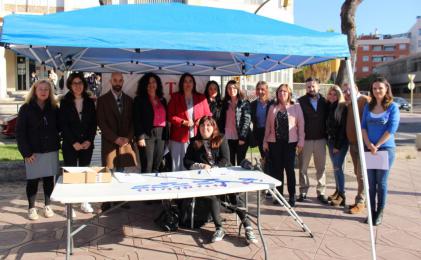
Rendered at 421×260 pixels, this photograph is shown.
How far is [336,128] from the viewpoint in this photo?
19.1ft

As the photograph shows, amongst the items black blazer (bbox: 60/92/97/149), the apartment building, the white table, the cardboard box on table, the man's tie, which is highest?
the apartment building

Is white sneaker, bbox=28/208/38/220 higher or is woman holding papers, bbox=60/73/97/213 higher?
woman holding papers, bbox=60/73/97/213

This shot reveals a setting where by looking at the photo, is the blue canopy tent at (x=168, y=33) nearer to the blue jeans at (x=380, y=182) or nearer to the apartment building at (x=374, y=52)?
the blue jeans at (x=380, y=182)

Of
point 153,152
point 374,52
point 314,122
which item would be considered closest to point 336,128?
point 314,122

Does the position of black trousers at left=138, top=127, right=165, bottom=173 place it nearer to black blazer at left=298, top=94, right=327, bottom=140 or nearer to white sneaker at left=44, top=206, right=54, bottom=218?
white sneaker at left=44, top=206, right=54, bottom=218

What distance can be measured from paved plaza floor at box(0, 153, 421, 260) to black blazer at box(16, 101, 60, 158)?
3.08 ft

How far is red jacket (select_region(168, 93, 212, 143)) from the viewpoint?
230 inches

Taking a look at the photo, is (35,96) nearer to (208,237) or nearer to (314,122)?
(208,237)

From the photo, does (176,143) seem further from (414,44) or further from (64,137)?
(414,44)

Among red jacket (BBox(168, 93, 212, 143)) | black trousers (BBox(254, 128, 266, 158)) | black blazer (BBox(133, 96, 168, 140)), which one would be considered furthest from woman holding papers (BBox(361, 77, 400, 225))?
black blazer (BBox(133, 96, 168, 140))

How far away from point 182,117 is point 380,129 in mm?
2623

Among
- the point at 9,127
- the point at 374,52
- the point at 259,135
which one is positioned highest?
the point at 374,52

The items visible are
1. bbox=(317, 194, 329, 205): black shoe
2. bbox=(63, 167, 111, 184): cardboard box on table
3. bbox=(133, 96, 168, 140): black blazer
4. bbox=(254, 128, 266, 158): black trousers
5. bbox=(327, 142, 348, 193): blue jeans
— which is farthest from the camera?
bbox=(254, 128, 266, 158): black trousers

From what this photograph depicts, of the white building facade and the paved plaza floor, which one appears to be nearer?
the paved plaza floor
